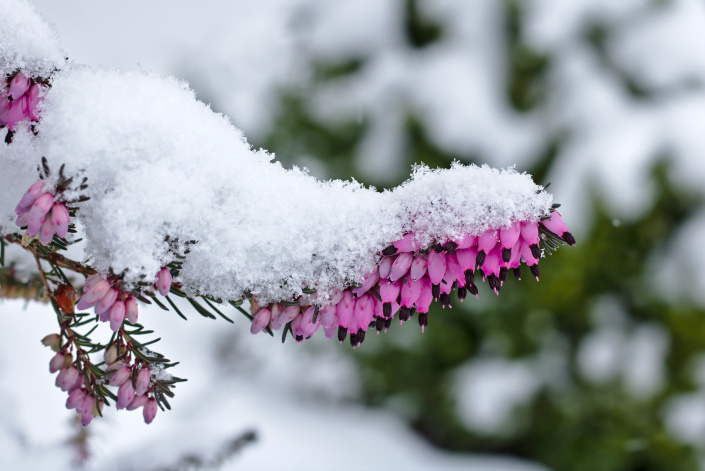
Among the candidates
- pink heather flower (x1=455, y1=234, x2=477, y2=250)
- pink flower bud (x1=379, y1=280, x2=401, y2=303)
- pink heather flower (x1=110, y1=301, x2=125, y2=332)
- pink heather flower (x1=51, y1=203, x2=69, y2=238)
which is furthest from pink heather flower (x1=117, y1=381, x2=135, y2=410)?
pink heather flower (x1=455, y1=234, x2=477, y2=250)

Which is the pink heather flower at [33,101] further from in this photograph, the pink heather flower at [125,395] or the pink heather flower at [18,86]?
the pink heather flower at [125,395]

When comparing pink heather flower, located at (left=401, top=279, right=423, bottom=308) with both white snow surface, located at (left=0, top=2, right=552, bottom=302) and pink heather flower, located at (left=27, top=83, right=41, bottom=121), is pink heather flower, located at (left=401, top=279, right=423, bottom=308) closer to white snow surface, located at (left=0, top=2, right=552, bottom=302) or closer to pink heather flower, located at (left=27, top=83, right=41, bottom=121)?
white snow surface, located at (left=0, top=2, right=552, bottom=302)

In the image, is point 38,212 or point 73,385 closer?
point 38,212

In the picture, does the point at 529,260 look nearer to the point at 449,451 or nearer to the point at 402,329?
the point at 402,329

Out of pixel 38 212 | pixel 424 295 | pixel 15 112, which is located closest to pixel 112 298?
pixel 38 212

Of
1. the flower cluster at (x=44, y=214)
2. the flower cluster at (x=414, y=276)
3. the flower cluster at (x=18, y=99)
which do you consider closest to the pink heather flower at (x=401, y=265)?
the flower cluster at (x=414, y=276)

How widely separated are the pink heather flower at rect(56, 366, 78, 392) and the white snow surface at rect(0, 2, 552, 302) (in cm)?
15

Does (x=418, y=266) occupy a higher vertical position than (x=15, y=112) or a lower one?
lower

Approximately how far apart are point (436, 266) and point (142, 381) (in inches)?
14.5

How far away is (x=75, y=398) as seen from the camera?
0.65m

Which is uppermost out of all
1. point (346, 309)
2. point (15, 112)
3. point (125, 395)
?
point (15, 112)

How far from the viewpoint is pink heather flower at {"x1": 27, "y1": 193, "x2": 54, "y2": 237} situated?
0.51 m

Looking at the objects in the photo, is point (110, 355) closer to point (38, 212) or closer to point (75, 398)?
point (75, 398)

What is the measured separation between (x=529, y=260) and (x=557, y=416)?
250 centimetres
